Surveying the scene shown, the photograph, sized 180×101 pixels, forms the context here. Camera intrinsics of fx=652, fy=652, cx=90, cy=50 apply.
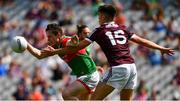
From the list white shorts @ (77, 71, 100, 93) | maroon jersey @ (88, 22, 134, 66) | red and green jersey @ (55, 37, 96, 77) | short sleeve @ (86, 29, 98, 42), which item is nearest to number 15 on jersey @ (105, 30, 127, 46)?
maroon jersey @ (88, 22, 134, 66)

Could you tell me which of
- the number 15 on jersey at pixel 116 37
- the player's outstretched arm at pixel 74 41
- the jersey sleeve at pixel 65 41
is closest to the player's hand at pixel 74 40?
the player's outstretched arm at pixel 74 41

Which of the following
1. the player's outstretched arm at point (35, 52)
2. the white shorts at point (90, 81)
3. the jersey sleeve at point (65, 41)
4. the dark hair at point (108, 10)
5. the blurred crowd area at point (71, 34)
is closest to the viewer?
the player's outstretched arm at point (35, 52)

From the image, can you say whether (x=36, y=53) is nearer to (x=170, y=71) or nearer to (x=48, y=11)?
(x=170, y=71)

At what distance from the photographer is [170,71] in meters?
20.7

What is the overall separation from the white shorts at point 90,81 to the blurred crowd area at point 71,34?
8216 millimetres

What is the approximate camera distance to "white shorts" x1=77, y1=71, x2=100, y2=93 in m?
10.6

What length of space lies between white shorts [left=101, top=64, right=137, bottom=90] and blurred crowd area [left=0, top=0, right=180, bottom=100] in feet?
29.9

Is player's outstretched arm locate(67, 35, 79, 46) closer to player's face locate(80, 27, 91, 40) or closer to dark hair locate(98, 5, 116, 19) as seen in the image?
dark hair locate(98, 5, 116, 19)

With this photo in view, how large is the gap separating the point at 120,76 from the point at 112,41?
536mm

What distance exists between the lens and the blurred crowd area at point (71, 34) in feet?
65.2

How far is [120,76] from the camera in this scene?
9.66 m

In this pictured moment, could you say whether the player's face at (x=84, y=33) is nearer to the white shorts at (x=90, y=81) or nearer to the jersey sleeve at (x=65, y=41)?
the jersey sleeve at (x=65, y=41)

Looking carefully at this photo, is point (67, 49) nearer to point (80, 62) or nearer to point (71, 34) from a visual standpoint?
point (80, 62)

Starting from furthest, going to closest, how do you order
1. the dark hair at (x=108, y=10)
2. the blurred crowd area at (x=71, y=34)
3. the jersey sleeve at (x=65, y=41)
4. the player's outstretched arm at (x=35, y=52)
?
the blurred crowd area at (x=71, y=34) < the jersey sleeve at (x=65, y=41) < the dark hair at (x=108, y=10) < the player's outstretched arm at (x=35, y=52)
